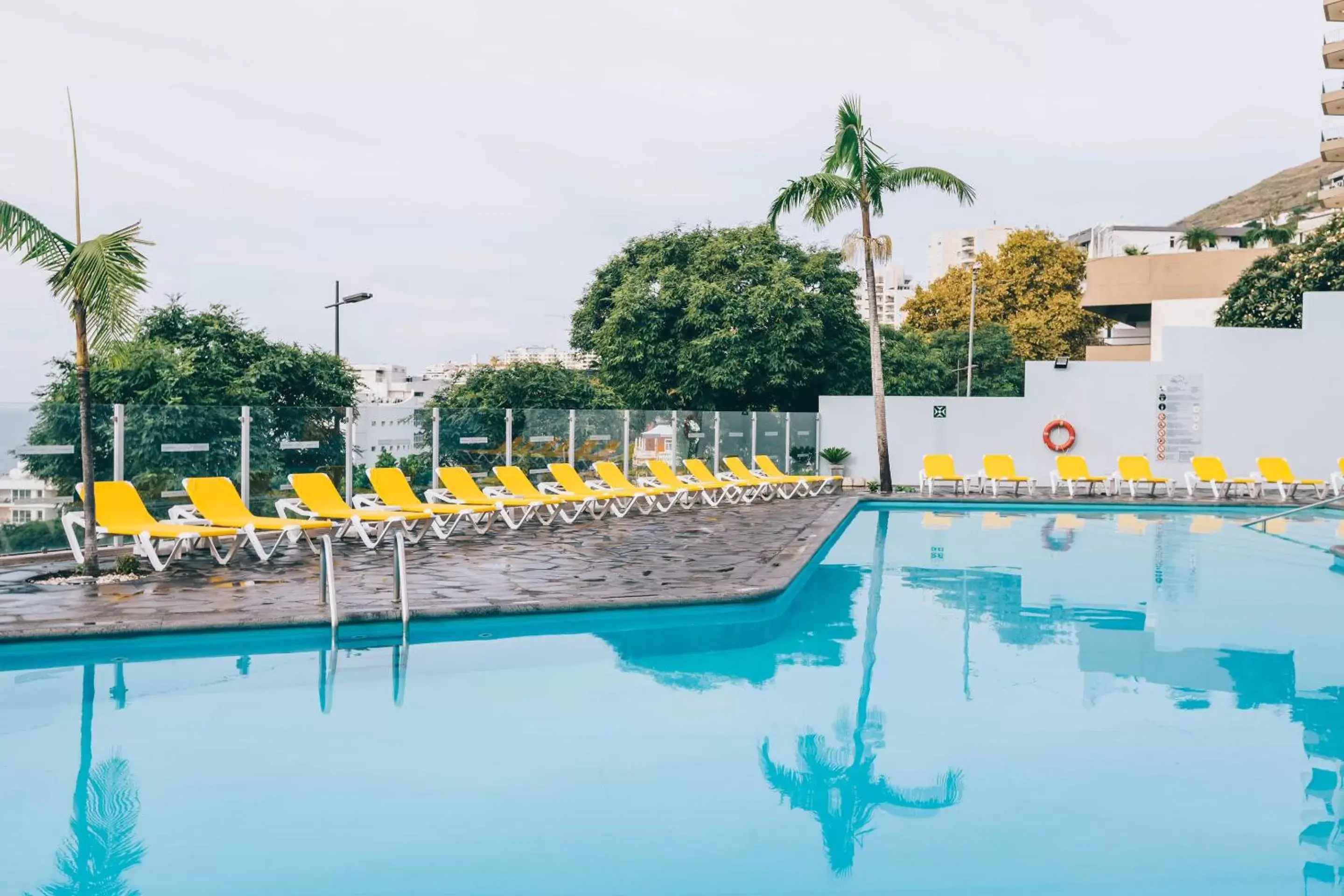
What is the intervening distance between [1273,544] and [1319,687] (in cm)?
819

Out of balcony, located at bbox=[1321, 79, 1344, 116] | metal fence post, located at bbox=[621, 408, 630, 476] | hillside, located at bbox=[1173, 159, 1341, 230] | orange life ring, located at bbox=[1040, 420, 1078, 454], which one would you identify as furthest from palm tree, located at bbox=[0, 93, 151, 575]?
hillside, located at bbox=[1173, 159, 1341, 230]

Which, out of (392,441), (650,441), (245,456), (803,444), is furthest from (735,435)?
(245,456)

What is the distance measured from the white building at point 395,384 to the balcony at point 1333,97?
58.2 m

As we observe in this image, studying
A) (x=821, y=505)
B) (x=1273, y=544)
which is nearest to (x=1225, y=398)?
(x=1273, y=544)

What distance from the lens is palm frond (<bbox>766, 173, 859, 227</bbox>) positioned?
18297 millimetres

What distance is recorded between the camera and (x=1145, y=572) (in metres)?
11.6

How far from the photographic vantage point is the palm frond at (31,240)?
8055 millimetres

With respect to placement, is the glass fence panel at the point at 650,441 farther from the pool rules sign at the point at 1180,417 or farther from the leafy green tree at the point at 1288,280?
the leafy green tree at the point at 1288,280

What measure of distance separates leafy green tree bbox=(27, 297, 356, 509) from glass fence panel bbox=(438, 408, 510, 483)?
67.6 inches

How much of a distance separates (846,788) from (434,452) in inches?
406

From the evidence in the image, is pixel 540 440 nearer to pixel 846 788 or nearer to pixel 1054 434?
pixel 1054 434

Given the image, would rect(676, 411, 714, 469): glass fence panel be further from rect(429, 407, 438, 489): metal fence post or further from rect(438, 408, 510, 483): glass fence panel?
rect(429, 407, 438, 489): metal fence post

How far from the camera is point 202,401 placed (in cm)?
1658

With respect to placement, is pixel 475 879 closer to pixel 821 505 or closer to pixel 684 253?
pixel 821 505
